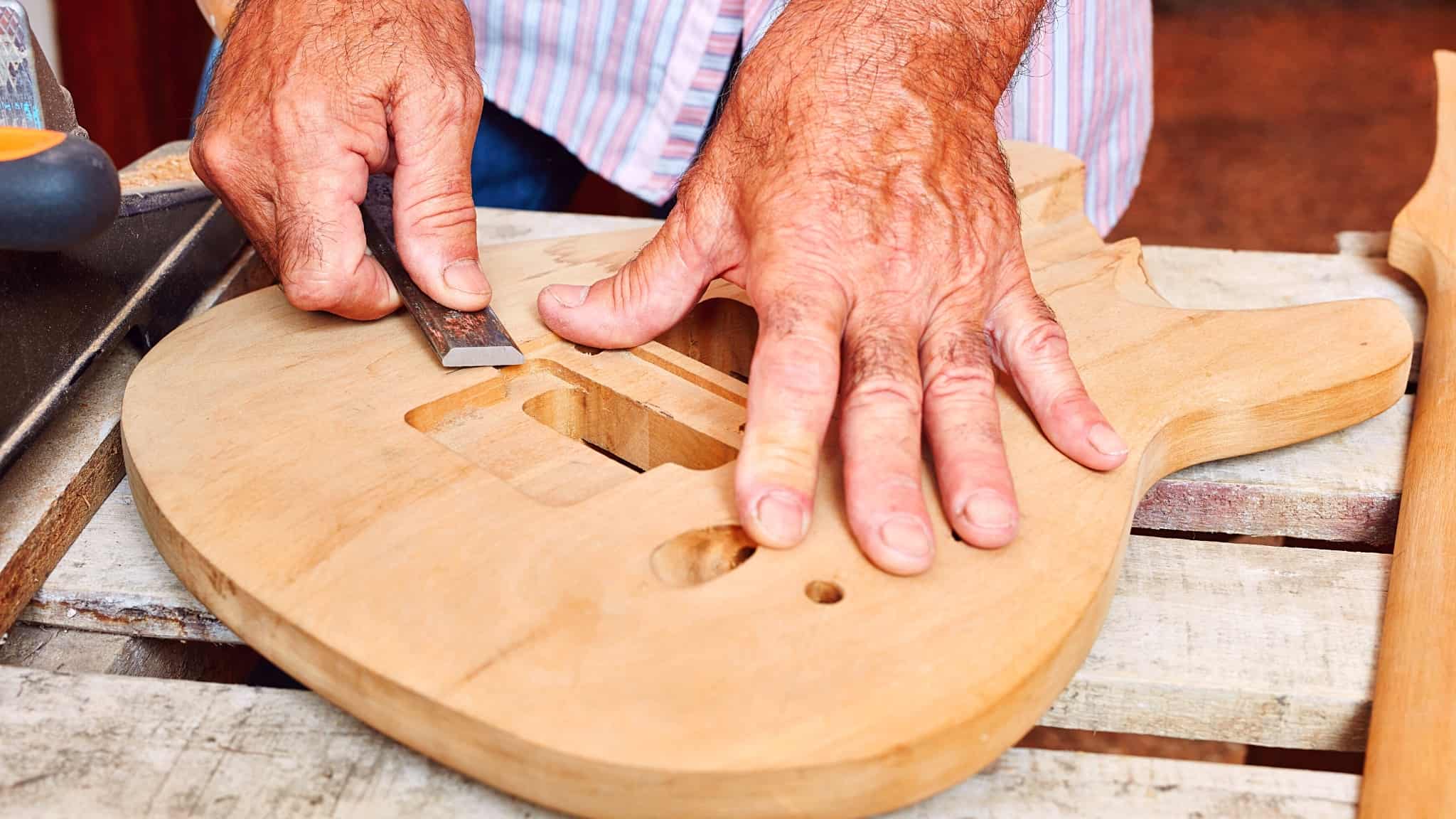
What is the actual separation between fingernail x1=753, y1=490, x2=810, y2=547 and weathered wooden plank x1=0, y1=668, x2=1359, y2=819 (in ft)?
0.55

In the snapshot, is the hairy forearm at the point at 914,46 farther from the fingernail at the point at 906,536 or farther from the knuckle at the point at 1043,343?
the fingernail at the point at 906,536

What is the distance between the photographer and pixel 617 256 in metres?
1.17

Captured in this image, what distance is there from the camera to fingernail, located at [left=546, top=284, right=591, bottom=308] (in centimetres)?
99

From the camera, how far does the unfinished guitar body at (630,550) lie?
1.99 feet

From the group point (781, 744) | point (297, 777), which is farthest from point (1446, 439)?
point (297, 777)

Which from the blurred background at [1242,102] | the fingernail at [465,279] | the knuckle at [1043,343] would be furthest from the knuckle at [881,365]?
the blurred background at [1242,102]

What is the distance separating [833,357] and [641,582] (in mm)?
209

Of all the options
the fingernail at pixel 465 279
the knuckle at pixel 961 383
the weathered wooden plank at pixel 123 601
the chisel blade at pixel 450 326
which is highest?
the knuckle at pixel 961 383

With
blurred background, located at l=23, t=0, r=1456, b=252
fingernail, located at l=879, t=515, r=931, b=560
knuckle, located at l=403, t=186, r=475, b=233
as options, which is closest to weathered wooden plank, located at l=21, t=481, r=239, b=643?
knuckle, located at l=403, t=186, r=475, b=233

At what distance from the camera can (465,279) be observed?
0.98 meters

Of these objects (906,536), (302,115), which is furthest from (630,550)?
(302,115)

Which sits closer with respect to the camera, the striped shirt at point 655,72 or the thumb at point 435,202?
the thumb at point 435,202

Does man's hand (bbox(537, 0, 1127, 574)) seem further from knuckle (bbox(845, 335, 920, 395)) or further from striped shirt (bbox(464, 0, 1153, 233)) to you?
striped shirt (bbox(464, 0, 1153, 233))

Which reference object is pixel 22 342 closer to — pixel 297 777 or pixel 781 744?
pixel 297 777
